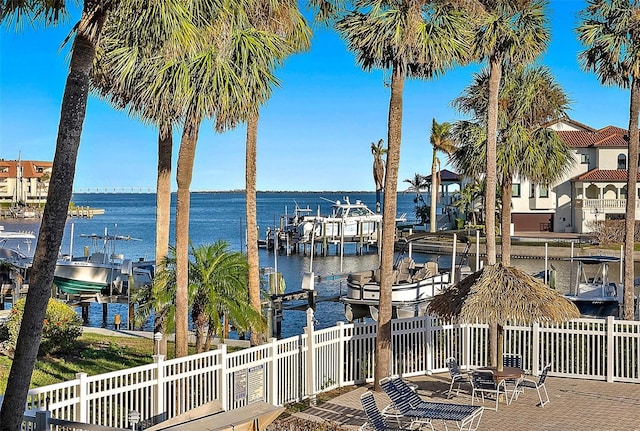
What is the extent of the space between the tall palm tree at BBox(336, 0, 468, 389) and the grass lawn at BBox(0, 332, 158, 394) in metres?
7.13

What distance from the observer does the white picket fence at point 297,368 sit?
10.6 metres

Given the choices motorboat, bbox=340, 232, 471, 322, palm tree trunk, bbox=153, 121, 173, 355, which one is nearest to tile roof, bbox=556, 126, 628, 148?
motorboat, bbox=340, 232, 471, 322

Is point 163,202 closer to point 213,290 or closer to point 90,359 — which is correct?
point 213,290

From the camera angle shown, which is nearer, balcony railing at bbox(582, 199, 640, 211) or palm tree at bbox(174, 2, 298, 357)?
palm tree at bbox(174, 2, 298, 357)

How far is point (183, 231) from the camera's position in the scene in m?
13.4

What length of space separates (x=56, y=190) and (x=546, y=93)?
18947 millimetres

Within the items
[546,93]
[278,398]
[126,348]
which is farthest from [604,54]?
[126,348]

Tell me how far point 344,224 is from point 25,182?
10072cm

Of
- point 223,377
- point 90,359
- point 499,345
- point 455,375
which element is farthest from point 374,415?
point 90,359

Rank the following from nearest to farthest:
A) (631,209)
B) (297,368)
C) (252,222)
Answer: (297,368)
(252,222)
(631,209)

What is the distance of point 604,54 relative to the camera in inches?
823

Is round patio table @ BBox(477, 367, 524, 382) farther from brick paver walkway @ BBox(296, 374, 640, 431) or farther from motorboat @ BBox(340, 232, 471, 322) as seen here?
motorboat @ BBox(340, 232, 471, 322)

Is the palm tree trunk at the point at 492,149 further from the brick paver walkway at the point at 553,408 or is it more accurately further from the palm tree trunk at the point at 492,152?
the brick paver walkway at the point at 553,408

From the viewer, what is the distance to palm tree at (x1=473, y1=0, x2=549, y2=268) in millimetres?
18094
